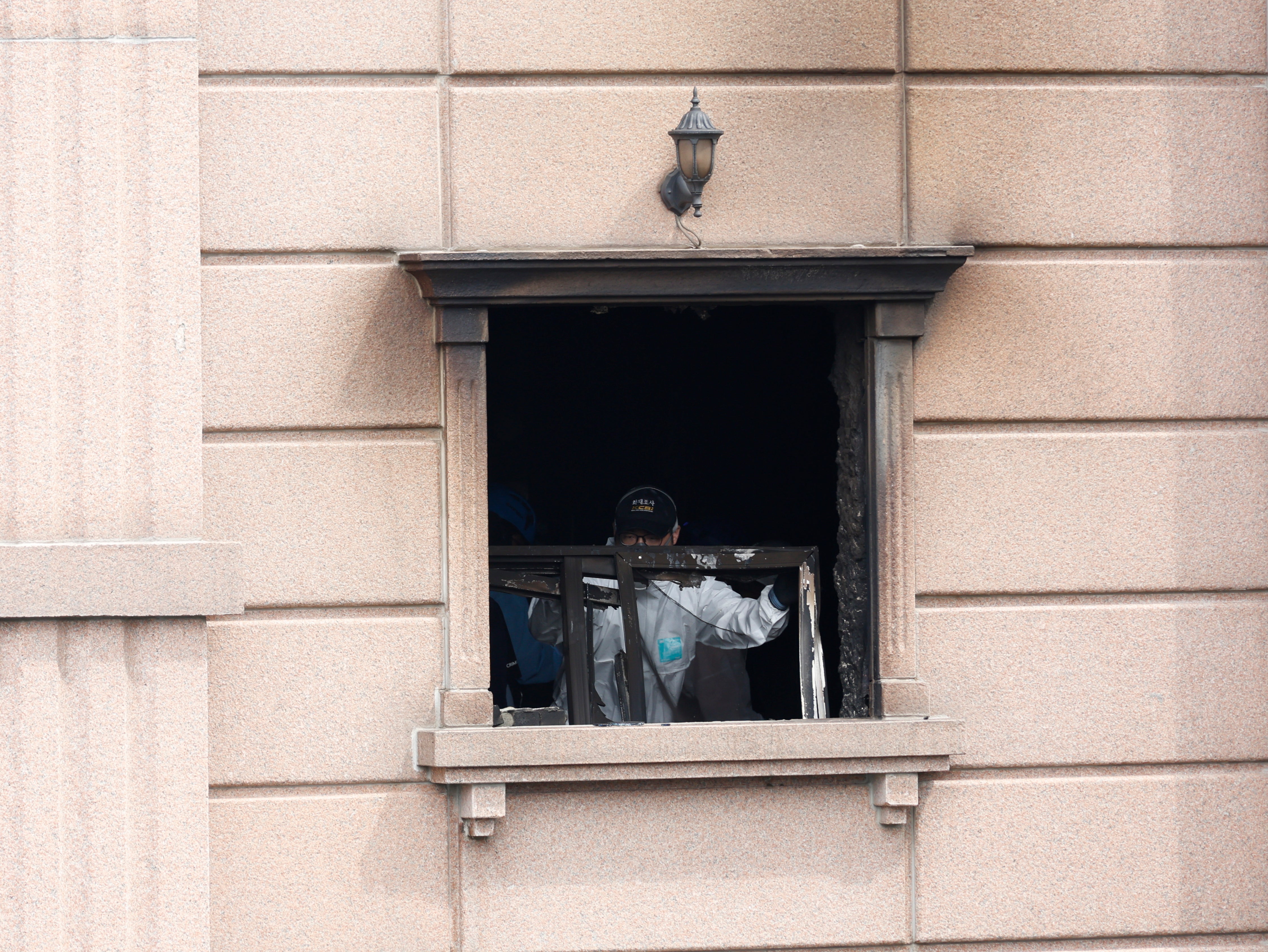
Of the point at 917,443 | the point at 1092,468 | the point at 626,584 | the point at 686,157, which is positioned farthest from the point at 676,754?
the point at 686,157

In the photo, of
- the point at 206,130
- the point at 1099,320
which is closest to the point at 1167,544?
the point at 1099,320

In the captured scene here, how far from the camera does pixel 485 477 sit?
540cm

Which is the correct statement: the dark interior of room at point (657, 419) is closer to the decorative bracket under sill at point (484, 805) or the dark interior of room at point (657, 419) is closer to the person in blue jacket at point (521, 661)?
the person in blue jacket at point (521, 661)

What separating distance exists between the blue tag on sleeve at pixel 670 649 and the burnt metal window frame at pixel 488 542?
2.28 feet

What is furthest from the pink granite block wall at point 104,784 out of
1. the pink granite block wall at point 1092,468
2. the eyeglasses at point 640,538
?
the pink granite block wall at point 1092,468

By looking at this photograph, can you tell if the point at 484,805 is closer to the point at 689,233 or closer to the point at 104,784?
the point at 104,784

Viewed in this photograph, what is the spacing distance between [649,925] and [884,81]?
3386 millimetres

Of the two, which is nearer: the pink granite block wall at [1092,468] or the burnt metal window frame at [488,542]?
the burnt metal window frame at [488,542]

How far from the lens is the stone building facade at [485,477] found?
5086 mm

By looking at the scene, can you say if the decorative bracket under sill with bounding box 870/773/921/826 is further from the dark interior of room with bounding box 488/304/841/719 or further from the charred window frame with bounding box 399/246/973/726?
the dark interior of room with bounding box 488/304/841/719

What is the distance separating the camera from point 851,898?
18.1ft

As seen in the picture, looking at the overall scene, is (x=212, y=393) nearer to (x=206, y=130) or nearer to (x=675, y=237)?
(x=206, y=130)

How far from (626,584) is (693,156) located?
1.75 meters

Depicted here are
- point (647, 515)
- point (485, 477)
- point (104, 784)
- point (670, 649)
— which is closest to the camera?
point (104, 784)
